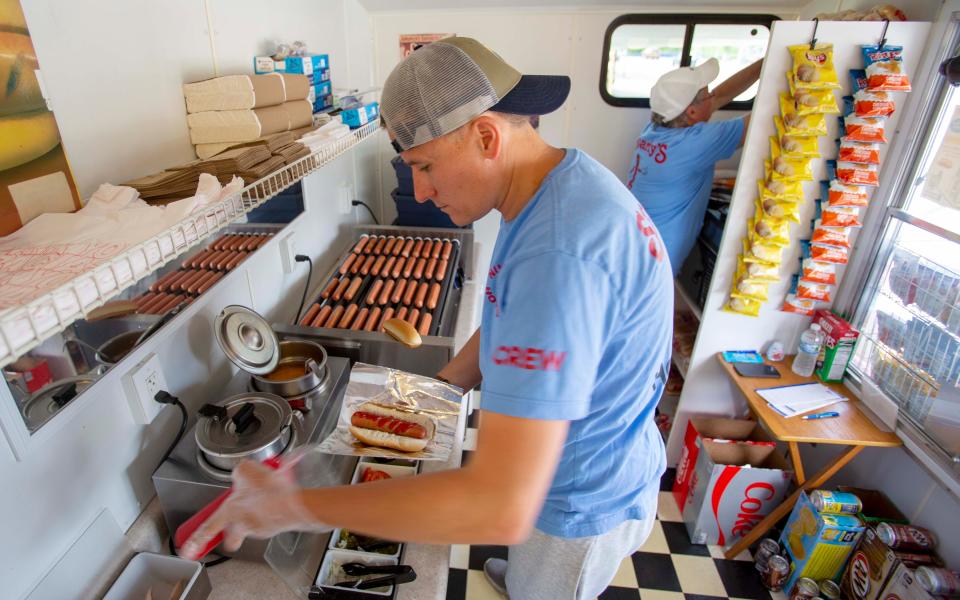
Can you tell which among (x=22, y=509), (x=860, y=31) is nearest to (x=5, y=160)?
(x=22, y=509)

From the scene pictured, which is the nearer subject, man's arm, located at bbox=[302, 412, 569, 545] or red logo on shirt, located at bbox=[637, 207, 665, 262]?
man's arm, located at bbox=[302, 412, 569, 545]

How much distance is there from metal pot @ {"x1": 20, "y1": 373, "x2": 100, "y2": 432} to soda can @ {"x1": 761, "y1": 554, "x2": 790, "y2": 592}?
2272 millimetres

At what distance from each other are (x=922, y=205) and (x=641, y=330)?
155cm

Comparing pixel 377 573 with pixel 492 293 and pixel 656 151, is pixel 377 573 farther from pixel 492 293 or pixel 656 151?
pixel 656 151

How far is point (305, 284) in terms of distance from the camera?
1981 mm

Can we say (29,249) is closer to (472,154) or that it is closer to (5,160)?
(5,160)

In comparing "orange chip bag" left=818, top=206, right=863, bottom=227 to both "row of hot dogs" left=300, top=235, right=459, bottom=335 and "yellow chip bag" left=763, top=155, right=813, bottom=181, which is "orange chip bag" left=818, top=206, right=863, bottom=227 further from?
"row of hot dogs" left=300, top=235, right=459, bottom=335

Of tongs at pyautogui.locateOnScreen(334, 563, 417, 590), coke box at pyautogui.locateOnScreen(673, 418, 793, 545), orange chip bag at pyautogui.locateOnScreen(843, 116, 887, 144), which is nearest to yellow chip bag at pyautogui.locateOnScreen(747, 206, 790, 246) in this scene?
orange chip bag at pyautogui.locateOnScreen(843, 116, 887, 144)

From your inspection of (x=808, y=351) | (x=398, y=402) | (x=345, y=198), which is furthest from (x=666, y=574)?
(x=345, y=198)

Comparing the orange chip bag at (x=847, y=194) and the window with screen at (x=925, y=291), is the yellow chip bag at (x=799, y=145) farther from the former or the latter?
the window with screen at (x=925, y=291)

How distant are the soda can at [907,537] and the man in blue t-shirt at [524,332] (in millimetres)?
1184

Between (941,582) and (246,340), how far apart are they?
203 cm

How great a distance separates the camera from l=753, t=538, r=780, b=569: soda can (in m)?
1.93

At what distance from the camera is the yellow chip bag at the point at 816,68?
160cm
